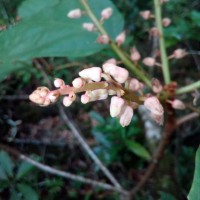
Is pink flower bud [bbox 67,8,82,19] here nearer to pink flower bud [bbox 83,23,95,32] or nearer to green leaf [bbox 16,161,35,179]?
pink flower bud [bbox 83,23,95,32]

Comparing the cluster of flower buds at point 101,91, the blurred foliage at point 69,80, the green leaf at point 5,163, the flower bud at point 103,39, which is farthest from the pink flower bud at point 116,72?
the green leaf at point 5,163

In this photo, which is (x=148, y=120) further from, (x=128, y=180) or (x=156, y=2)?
(x=156, y=2)

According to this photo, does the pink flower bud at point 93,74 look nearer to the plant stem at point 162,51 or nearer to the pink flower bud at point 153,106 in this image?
the pink flower bud at point 153,106

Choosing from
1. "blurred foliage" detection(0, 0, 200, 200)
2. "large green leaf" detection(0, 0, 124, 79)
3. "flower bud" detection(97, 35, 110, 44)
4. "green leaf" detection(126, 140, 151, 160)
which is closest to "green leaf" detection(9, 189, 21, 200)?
"blurred foliage" detection(0, 0, 200, 200)

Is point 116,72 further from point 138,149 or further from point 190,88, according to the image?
point 138,149

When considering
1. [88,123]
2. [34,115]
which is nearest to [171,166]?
Result: [88,123]
